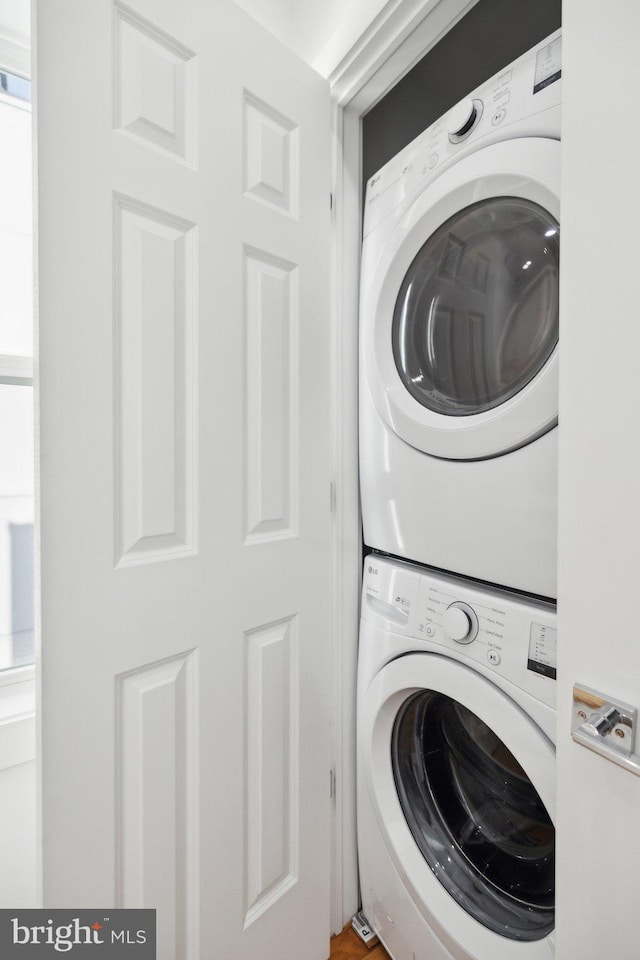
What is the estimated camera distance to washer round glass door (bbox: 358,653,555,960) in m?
0.82

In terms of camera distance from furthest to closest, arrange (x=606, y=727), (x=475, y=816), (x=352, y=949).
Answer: (x=352, y=949)
(x=475, y=816)
(x=606, y=727)

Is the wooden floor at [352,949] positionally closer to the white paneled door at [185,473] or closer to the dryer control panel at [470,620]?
the white paneled door at [185,473]

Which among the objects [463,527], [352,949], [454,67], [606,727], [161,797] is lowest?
[352,949]

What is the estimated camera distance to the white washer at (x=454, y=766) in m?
0.79

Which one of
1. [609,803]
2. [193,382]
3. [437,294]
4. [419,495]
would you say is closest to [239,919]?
[609,803]

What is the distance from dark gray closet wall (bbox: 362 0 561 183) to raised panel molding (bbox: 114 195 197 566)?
2.02ft

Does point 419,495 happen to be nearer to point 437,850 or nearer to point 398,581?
point 398,581

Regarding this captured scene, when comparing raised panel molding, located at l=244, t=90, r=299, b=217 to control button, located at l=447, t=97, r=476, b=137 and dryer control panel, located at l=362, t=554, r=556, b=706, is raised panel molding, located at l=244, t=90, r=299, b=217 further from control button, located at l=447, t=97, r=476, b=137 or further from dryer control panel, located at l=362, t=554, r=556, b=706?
dryer control panel, located at l=362, t=554, r=556, b=706

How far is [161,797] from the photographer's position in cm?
84

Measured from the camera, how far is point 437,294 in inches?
38.4

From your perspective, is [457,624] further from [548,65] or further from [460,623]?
[548,65]

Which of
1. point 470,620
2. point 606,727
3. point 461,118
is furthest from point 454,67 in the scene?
point 606,727

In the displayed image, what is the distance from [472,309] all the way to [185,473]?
2.04 ft

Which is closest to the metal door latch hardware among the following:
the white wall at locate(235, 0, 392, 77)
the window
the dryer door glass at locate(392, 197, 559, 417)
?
the dryer door glass at locate(392, 197, 559, 417)
